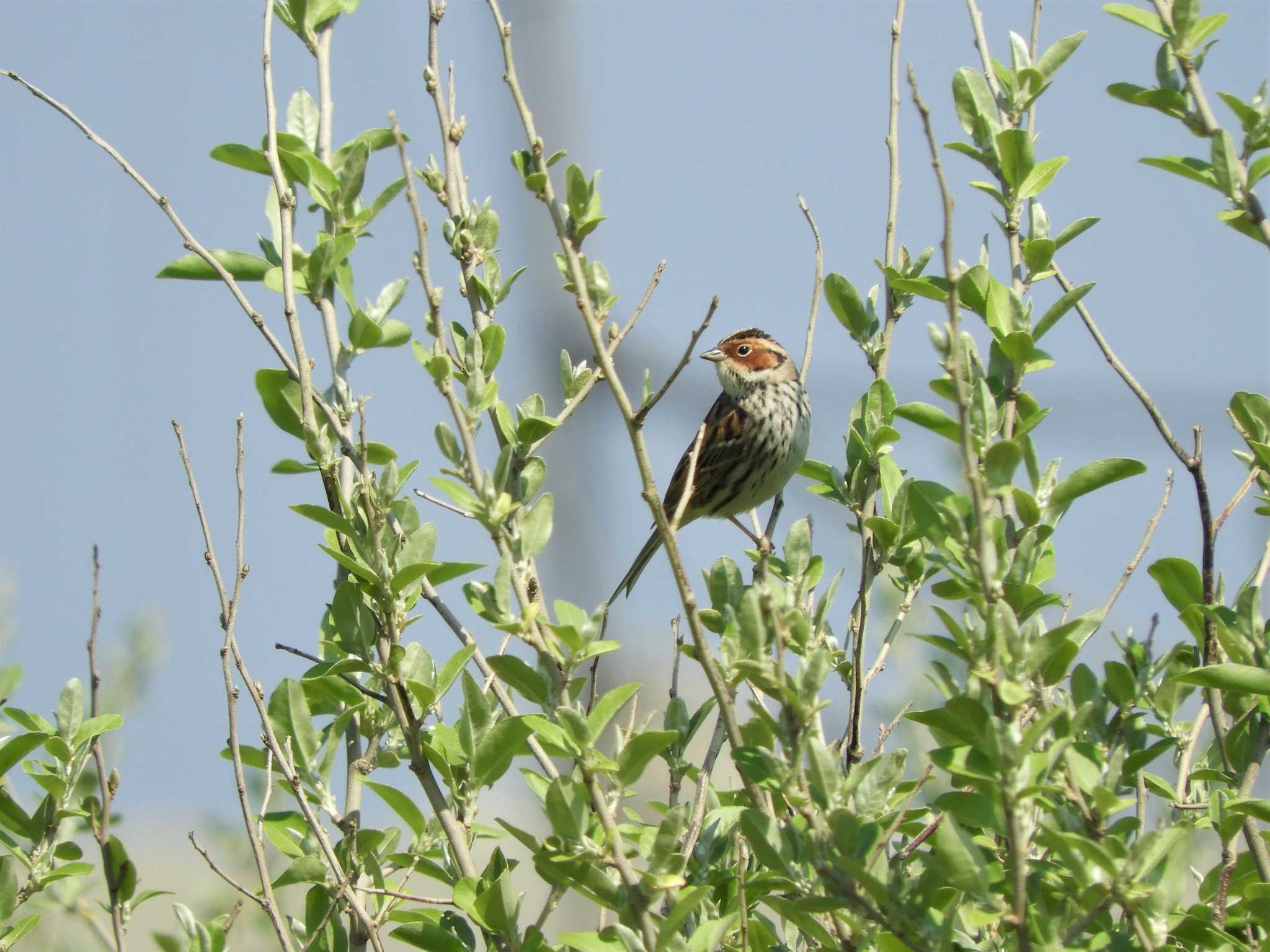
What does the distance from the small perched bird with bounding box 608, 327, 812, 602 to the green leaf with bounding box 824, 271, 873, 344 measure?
3068 millimetres

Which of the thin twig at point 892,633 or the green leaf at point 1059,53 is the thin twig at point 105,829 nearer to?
the thin twig at point 892,633

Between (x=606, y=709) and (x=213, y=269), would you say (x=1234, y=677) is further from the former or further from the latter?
(x=213, y=269)

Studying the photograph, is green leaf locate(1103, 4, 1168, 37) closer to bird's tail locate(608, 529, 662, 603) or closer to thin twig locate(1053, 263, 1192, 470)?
thin twig locate(1053, 263, 1192, 470)

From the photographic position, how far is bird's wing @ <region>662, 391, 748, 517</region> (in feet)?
23.2

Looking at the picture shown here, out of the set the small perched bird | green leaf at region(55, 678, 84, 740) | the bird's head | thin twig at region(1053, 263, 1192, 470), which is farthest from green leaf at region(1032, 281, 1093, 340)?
the bird's head

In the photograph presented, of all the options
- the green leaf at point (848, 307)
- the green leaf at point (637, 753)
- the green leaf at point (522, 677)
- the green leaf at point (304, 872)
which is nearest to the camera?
the green leaf at point (637, 753)

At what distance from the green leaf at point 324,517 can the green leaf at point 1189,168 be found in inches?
84.3

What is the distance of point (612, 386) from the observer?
8.02 ft

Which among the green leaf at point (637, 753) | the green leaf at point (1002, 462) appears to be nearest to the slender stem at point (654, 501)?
the green leaf at point (637, 753)

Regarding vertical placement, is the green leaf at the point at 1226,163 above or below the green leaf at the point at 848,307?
above

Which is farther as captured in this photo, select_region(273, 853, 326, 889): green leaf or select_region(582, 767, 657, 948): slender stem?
select_region(273, 853, 326, 889): green leaf

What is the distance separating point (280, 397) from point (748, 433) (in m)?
4.21

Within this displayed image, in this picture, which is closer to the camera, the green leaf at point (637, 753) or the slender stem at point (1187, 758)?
the green leaf at point (637, 753)

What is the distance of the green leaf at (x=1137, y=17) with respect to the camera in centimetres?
319
